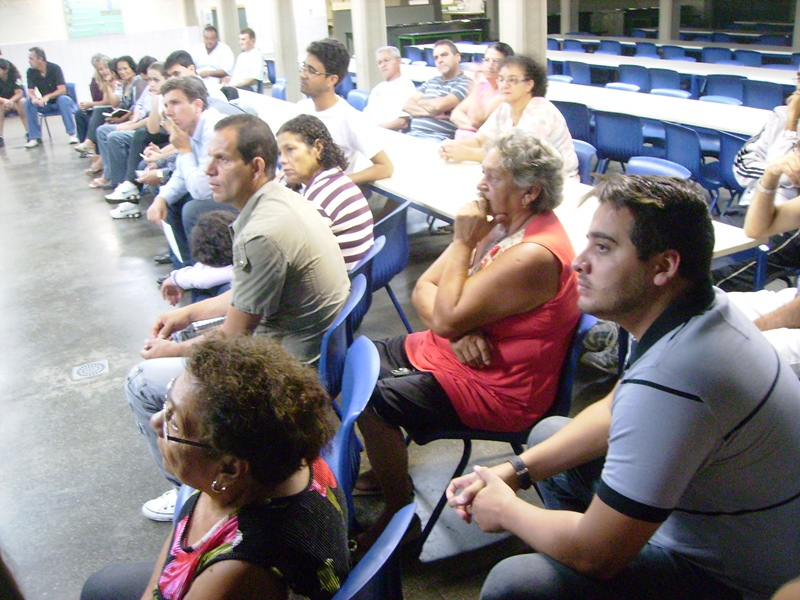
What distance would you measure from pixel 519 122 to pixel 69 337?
2.92m

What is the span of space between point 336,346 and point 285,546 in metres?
1.19

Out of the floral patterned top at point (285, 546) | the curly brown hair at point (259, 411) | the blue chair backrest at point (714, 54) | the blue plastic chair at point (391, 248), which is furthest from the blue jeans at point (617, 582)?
the blue chair backrest at point (714, 54)

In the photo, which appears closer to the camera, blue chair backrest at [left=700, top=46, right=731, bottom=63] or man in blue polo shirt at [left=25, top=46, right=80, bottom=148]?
blue chair backrest at [left=700, top=46, right=731, bottom=63]

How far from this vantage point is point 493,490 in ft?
5.17

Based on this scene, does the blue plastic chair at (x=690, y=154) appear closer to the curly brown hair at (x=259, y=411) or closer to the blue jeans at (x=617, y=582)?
the blue jeans at (x=617, y=582)

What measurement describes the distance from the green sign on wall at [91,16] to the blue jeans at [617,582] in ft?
48.9

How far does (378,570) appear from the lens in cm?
Result: 116

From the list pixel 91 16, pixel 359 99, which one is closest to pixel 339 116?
pixel 359 99

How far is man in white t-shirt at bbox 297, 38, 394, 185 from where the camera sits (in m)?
4.02

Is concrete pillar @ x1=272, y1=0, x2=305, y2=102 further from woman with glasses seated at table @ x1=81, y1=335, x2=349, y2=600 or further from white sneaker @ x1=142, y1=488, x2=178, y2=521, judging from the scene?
woman with glasses seated at table @ x1=81, y1=335, x2=349, y2=600

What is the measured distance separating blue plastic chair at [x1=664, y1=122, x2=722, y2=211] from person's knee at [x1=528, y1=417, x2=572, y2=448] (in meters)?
3.36

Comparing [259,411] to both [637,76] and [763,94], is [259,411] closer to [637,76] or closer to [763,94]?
[763,94]

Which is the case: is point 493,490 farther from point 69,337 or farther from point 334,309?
point 69,337

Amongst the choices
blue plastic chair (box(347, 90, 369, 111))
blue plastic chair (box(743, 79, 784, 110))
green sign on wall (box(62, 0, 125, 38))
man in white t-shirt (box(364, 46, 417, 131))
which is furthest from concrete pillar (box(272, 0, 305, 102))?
blue plastic chair (box(743, 79, 784, 110))
